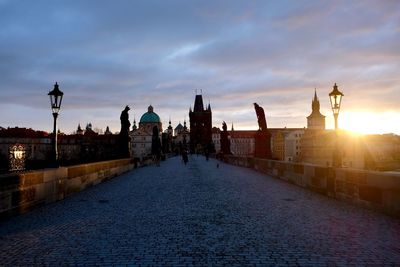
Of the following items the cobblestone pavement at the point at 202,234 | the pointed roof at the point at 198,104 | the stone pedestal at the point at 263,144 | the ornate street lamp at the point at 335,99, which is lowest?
the cobblestone pavement at the point at 202,234

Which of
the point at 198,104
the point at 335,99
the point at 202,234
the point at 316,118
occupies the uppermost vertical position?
the point at 198,104

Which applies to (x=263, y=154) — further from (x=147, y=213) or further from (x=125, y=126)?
(x=147, y=213)

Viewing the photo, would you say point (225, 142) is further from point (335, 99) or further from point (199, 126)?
point (199, 126)

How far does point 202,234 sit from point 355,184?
561 centimetres

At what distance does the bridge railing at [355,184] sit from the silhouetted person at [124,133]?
732 inches

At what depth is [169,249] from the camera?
6199 mm

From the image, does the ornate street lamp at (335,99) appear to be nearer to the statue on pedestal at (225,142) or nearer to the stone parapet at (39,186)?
the stone parapet at (39,186)

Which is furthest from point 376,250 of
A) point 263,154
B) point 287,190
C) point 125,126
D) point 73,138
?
point 73,138

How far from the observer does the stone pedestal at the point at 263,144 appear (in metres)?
29.2

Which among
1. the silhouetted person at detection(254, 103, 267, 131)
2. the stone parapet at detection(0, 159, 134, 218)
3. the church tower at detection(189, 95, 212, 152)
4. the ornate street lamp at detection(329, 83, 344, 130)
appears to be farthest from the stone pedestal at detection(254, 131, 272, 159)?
the church tower at detection(189, 95, 212, 152)

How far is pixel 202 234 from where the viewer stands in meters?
7.24

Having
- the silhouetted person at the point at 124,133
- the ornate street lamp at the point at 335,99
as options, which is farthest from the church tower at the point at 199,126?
the ornate street lamp at the point at 335,99

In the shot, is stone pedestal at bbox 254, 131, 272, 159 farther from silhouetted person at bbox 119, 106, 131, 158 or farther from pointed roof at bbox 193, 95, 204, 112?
pointed roof at bbox 193, 95, 204, 112

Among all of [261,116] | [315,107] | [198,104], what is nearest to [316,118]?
[315,107]
